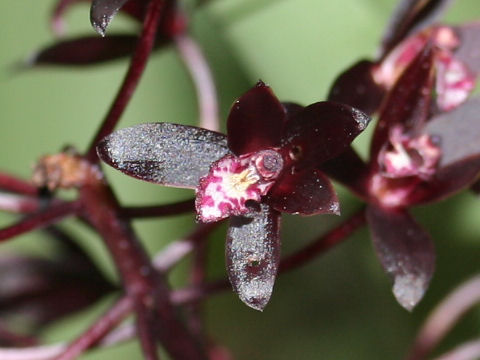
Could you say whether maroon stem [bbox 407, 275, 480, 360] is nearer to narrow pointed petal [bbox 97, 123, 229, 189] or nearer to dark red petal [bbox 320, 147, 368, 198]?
dark red petal [bbox 320, 147, 368, 198]

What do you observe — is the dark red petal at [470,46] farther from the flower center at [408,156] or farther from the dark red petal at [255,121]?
the dark red petal at [255,121]

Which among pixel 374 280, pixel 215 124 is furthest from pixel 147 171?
pixel 374 280

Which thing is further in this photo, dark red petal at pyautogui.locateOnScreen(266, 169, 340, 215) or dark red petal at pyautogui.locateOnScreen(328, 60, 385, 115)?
dark red petal at pyautogui.locateOnScreen(328, 60, 385, 115)

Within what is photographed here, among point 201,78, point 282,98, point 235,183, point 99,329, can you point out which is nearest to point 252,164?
point 235,183

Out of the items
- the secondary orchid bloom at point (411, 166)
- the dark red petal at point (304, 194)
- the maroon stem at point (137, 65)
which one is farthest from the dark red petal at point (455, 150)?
the maroon stem at point (137, 65)

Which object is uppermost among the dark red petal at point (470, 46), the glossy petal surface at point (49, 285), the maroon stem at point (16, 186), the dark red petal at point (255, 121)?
the dark red petal at point (470, 46)

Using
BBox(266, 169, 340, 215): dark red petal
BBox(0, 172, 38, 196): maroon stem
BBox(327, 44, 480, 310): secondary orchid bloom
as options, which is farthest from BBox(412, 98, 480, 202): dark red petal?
BBox(0, 172, 38, 196): maroon stem

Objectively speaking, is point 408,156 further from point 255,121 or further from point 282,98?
Answer: point 282,98
